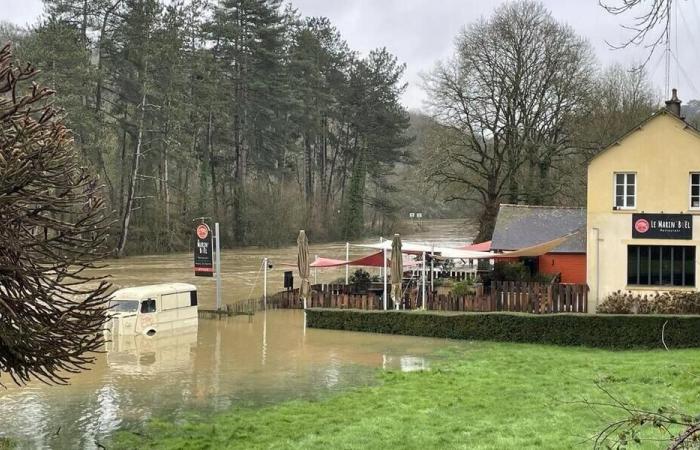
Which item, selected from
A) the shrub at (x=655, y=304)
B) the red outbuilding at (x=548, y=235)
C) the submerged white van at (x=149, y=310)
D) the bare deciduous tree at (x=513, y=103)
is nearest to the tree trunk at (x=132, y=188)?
the bare deciduous tree at (x=513, y=103)

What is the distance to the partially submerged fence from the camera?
2136 centimetres

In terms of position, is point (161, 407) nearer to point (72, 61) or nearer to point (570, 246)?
point (570, 246)

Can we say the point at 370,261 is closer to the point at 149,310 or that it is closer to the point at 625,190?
the point at 149,310

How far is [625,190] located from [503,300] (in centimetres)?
513

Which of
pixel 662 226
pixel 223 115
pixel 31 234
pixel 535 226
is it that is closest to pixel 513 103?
pixel 535 226

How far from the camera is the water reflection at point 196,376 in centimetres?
1258

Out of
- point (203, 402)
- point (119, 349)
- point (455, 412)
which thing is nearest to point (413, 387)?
point (455, 412)

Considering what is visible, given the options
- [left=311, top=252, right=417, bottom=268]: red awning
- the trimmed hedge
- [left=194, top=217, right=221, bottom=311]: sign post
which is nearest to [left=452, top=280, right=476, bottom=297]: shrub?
the trimmed hedge

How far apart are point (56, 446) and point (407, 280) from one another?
2073 centimetres

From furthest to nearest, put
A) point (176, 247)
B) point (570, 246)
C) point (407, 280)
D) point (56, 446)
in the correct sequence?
point (176, 247)
point (407, 280)
point (570, 246)
point (56, 446)

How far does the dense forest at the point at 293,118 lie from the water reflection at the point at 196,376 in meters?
18.7

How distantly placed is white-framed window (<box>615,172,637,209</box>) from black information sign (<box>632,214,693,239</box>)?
1.72 feet

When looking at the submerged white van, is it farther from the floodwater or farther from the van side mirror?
the floodwater

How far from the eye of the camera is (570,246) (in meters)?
25.6
